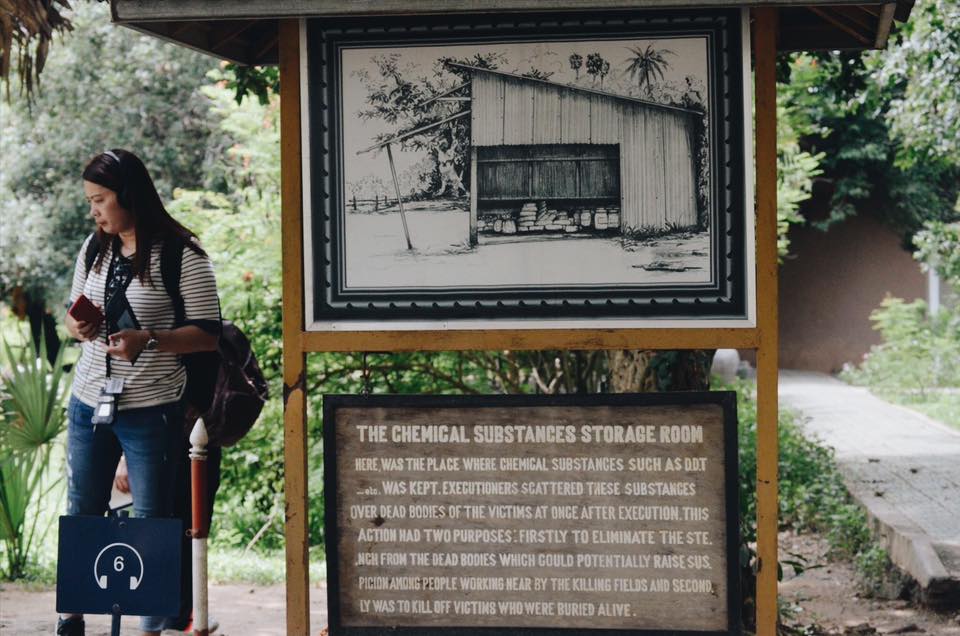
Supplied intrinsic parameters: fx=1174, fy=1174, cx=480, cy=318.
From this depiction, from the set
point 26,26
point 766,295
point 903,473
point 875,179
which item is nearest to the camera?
point 766,295

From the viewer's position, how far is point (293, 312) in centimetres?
420

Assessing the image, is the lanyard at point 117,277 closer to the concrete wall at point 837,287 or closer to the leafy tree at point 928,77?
the leafy tree at point 928,77

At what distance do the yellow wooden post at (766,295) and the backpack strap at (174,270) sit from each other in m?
2.12

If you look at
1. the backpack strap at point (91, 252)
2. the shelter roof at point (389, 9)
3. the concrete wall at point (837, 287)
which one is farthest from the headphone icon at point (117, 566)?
the concrete wall at point (837, 287)

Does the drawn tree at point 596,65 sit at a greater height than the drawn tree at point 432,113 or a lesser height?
greater

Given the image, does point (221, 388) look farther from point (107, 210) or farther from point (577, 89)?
point (577, 89)

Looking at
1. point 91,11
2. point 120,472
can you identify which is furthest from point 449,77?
point 91,11

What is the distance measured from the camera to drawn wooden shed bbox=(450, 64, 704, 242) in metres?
4.06

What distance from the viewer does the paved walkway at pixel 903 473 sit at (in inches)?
260

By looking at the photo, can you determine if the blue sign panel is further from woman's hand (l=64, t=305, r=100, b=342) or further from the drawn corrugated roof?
the drawn corrugated roof

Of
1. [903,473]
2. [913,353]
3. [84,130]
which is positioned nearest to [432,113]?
[903,473]

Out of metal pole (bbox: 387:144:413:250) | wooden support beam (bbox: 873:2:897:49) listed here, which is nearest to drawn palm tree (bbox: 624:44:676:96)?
wooden support beam (bbox: 873:2:897:49)

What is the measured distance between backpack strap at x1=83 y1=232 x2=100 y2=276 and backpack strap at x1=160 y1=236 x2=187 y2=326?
0.30 meters

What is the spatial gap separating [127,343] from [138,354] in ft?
0.26
